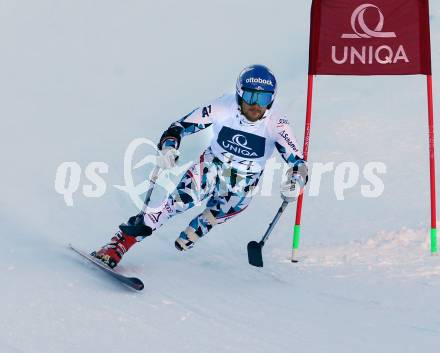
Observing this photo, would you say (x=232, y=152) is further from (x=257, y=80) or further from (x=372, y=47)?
(x=372, y=47)

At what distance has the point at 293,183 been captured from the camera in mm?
5957

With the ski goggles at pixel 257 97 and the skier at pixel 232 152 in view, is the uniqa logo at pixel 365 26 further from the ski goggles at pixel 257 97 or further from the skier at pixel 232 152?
the ski goggles at pixel 257 97

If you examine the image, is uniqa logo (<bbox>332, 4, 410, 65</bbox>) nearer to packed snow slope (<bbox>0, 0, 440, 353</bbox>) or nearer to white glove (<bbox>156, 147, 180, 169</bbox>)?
packed snow slope (<bbox>0, 0, 440, 353</bbox>)

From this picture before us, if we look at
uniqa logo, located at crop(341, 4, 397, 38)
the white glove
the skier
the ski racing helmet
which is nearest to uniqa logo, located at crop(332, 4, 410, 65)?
uniqa logo, located at crop(341, 4, 397, 38)

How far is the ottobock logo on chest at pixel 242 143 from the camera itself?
6070mm

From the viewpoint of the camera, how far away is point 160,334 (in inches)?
171

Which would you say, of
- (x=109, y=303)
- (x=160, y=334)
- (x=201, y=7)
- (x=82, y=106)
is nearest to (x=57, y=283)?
(x=109, y=303)

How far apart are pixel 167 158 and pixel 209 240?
195 cm

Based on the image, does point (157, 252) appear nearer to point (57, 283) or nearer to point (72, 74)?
point (57, 283)

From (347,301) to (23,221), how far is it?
2703 mm

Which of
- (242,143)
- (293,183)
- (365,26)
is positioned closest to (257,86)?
(242,143)

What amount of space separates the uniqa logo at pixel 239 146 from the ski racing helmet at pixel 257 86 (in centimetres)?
34

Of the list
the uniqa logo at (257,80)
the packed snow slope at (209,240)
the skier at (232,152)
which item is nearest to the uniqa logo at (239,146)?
the skier at (232,152)

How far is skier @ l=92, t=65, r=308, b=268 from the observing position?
5.85m
